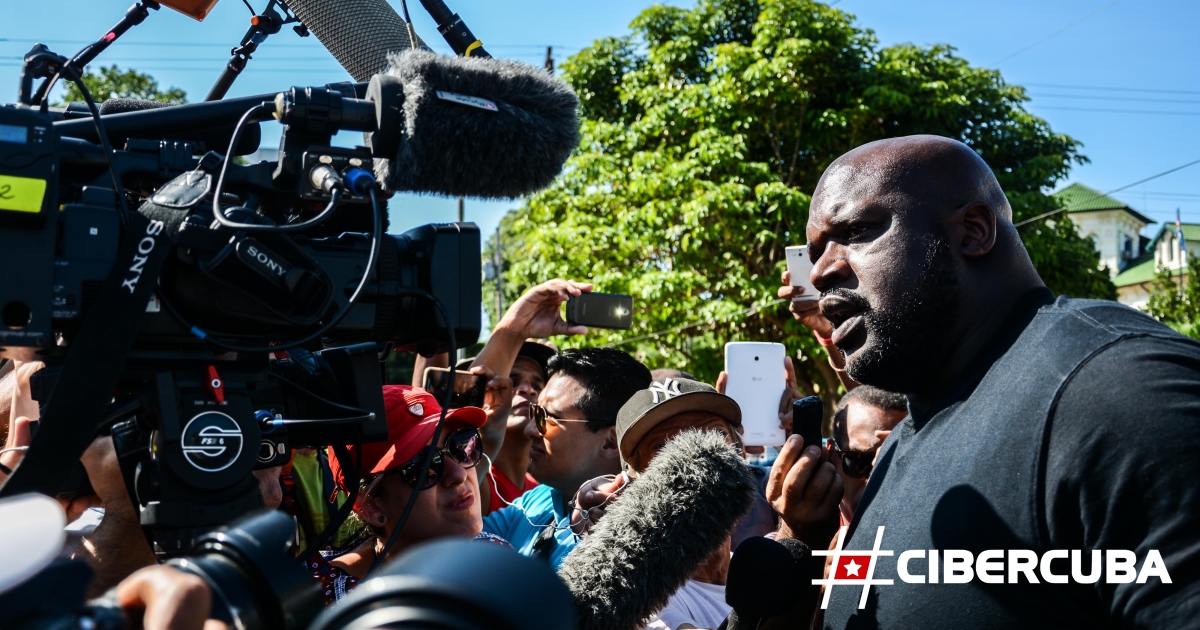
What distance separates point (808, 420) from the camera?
2.47 meters

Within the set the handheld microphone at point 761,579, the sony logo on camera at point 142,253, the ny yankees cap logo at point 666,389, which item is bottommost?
the handheld microphone at point 761,579

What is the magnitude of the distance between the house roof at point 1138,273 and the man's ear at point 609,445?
58.1 m

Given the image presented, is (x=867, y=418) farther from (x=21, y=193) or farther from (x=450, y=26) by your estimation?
(x=21, y=193)

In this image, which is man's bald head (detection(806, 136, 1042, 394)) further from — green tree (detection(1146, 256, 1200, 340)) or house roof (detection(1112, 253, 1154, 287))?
house roof (detection(1112, 253, 1154, 287))

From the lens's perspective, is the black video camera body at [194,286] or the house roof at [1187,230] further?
the house roof at [1187,230]

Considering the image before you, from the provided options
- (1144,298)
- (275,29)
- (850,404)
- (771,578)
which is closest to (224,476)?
(771,578)

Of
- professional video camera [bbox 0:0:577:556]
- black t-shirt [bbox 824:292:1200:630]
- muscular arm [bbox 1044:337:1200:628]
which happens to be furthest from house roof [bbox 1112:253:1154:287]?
professional video camera [bbox 0:0:577:556]

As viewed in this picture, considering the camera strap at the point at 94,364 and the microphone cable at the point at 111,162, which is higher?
the microphone cable at the point at 111,162

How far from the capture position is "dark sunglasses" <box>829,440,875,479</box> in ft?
9.50

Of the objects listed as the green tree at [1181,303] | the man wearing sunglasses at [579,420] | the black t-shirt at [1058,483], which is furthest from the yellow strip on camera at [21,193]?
the green tree at [1181,303]

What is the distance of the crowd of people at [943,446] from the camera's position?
5.11ft

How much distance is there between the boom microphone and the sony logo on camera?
3.39 ft

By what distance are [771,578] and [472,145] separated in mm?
1093

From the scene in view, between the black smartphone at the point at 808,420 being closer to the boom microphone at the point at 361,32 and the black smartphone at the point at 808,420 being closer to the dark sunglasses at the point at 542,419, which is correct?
the boom microphone at the point at 361,32
